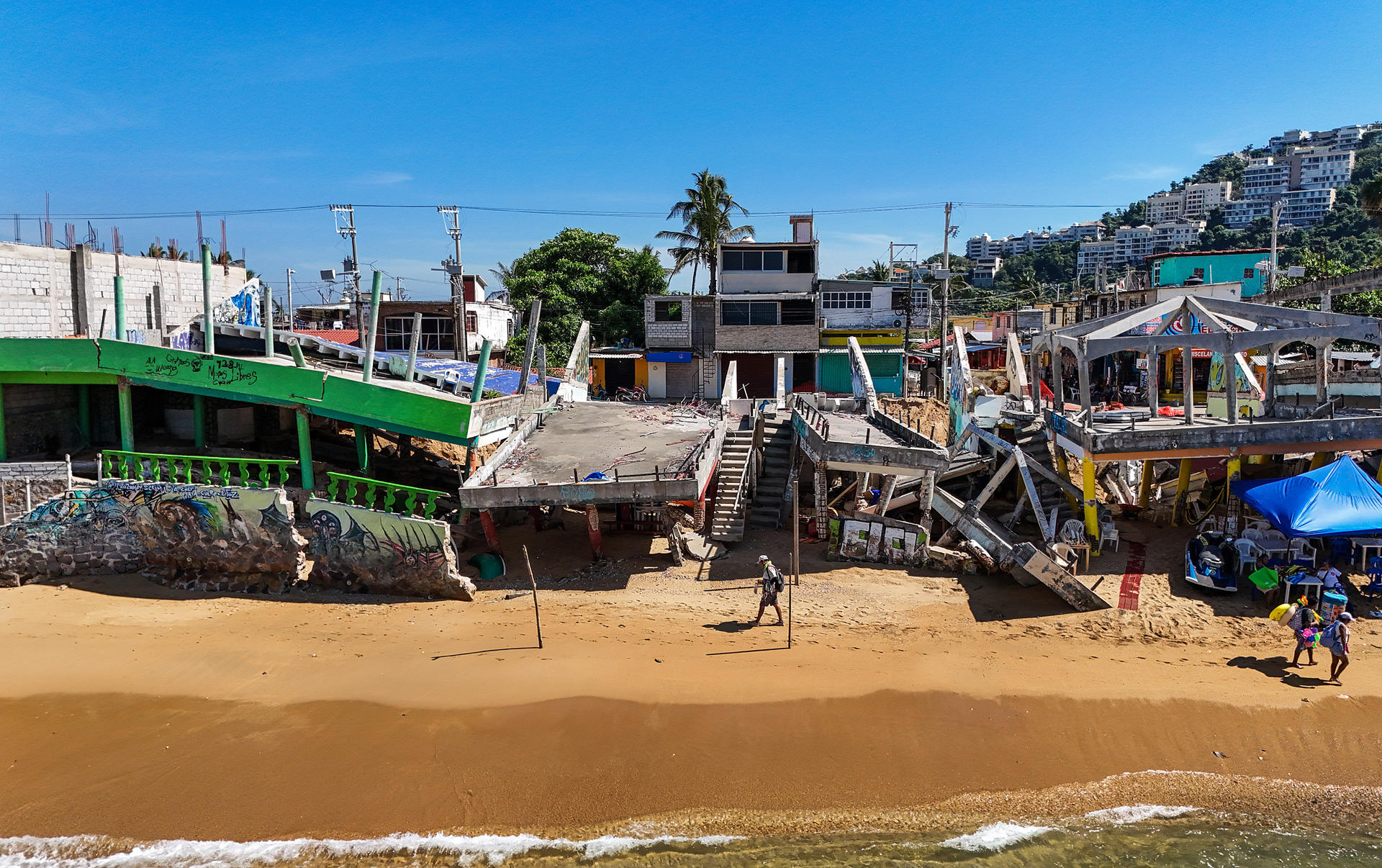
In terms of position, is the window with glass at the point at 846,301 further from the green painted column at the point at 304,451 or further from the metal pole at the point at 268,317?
the green painted column at the point at 304,451

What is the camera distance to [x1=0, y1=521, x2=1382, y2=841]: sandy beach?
10297 mm

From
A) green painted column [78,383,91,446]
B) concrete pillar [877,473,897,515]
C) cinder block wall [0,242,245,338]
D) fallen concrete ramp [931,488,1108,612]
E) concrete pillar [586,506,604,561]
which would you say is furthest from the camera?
cinder block wall [0,242,245,338]

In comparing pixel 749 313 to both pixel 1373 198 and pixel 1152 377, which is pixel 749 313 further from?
pixel 1373 198

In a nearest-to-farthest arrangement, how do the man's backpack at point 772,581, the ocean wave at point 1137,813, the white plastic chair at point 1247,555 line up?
the ocean wave at point 1137,813 < the man's backpack at point 772,581 < the white plastic chair at point 1247,555

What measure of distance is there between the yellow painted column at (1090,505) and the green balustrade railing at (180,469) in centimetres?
1722

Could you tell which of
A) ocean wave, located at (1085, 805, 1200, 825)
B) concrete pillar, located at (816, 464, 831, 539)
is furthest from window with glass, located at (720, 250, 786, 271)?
ocean wave, located at (1085, 805, 1200, 825)

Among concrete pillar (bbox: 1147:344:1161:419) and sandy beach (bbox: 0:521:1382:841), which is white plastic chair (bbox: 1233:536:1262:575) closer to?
sandy beach (bbox: 0:521:1382:841)

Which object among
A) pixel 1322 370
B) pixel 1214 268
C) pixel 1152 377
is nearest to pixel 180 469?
pixel 1152 377

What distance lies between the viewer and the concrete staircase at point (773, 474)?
2056cm

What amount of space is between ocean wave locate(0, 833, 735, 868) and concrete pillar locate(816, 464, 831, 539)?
10017 mm

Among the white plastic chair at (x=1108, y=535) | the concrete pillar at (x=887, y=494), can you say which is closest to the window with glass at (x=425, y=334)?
the concrete pillar at (x=887, y=494)

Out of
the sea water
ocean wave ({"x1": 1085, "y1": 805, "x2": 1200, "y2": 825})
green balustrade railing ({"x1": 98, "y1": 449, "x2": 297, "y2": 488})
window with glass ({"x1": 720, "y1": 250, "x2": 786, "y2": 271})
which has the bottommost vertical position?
the sea water

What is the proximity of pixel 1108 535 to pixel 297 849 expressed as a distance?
660 inches

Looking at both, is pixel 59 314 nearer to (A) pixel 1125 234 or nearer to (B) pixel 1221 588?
(B) pixel 1221 588
